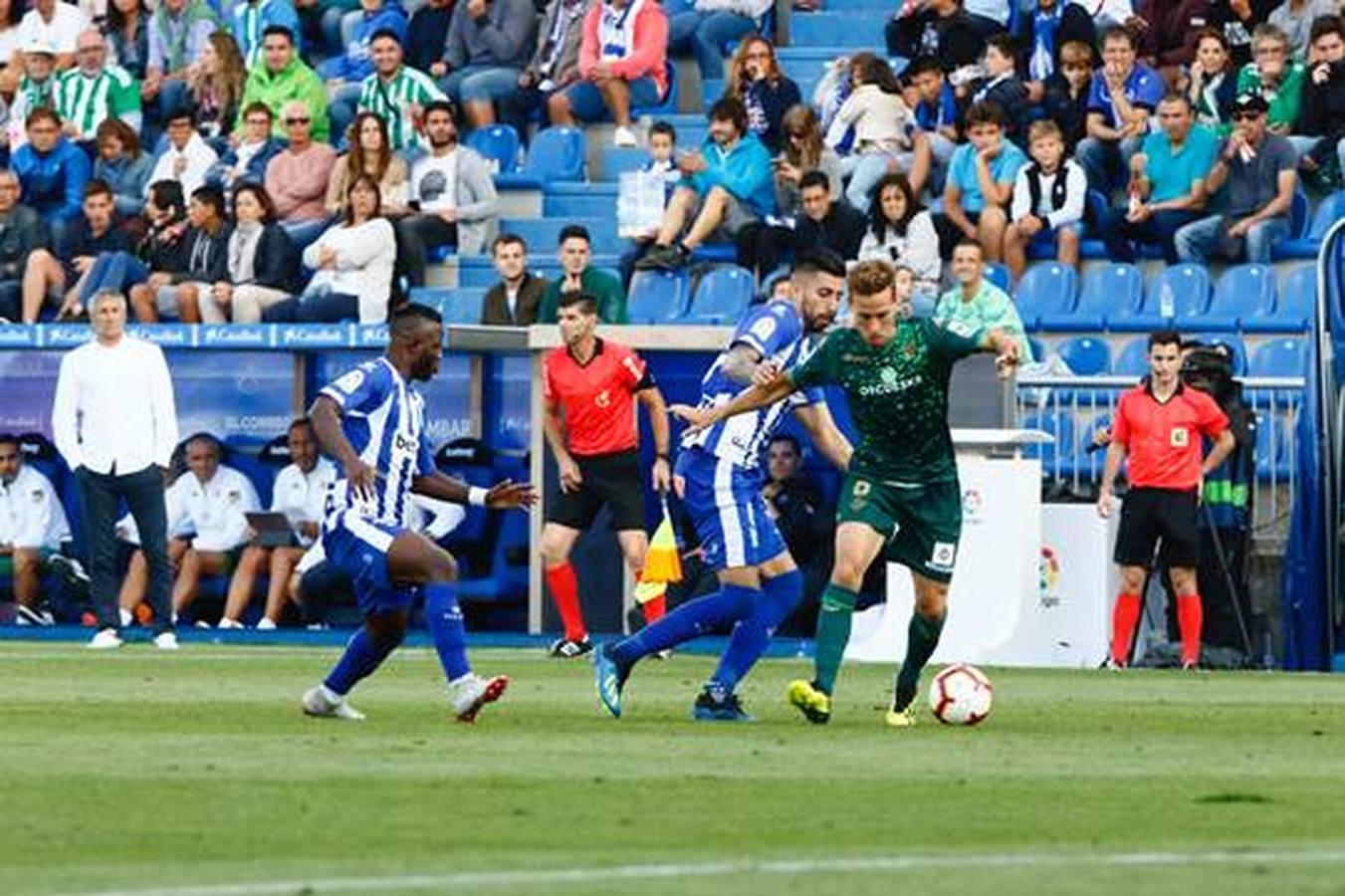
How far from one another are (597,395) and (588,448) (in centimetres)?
38

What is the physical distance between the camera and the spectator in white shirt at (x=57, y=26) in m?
32.6

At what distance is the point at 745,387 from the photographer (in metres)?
17.4

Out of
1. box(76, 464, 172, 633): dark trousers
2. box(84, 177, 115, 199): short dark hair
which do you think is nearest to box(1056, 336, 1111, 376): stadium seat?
box(76, 464, 172, 633): dark trousers

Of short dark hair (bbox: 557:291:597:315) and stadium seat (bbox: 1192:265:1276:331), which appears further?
stadium seat (bbox: 1192:265:1276:331)

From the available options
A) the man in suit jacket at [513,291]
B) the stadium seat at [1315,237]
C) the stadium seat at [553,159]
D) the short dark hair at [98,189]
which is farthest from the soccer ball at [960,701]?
the short dark hair at [98,189]

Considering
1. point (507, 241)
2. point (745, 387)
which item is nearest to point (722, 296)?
point (507, 241)

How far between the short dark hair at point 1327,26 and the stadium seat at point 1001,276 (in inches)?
108

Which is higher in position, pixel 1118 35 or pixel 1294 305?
pixel 1118 35

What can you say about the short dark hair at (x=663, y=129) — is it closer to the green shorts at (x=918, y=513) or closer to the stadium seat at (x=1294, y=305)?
the stadium seat at (x=1294, y=305)

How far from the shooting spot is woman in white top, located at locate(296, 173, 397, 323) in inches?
1089

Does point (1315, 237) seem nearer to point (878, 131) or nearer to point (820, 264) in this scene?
point (878, 131)

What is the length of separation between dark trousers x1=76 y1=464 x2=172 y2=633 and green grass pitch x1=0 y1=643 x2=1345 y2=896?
5754 millimetres

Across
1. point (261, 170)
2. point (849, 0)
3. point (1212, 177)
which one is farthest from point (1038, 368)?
point (261, 170)

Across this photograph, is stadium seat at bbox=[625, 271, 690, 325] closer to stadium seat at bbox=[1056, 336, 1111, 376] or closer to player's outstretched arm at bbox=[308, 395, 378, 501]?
stadium seat at bbox=[1056, 336, 1111, 376]
